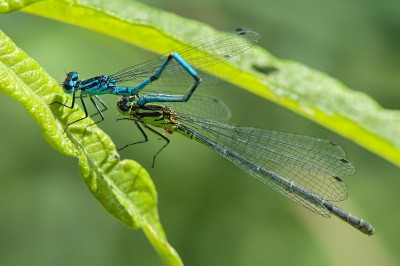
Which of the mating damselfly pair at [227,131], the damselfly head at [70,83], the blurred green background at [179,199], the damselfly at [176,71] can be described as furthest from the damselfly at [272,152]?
the blurred green background at [179,199]

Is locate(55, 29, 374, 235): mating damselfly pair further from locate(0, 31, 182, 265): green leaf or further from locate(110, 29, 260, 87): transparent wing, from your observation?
locate(0, 31, 182, 265): green leaf

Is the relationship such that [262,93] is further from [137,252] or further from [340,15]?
[340,15]

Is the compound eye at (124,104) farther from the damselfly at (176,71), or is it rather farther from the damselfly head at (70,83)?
the damselfly head at (70,83)

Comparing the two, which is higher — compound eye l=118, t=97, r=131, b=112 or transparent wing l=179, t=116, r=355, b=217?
compound eye l=118, t=97, r=131, b=112

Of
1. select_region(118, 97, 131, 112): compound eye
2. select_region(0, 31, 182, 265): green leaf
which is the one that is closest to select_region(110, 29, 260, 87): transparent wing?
select_region(118, 97, 131, 112): compound eye

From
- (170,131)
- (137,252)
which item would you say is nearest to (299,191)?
(170,131)

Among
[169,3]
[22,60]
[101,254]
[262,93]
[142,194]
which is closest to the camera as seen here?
[22,60]
